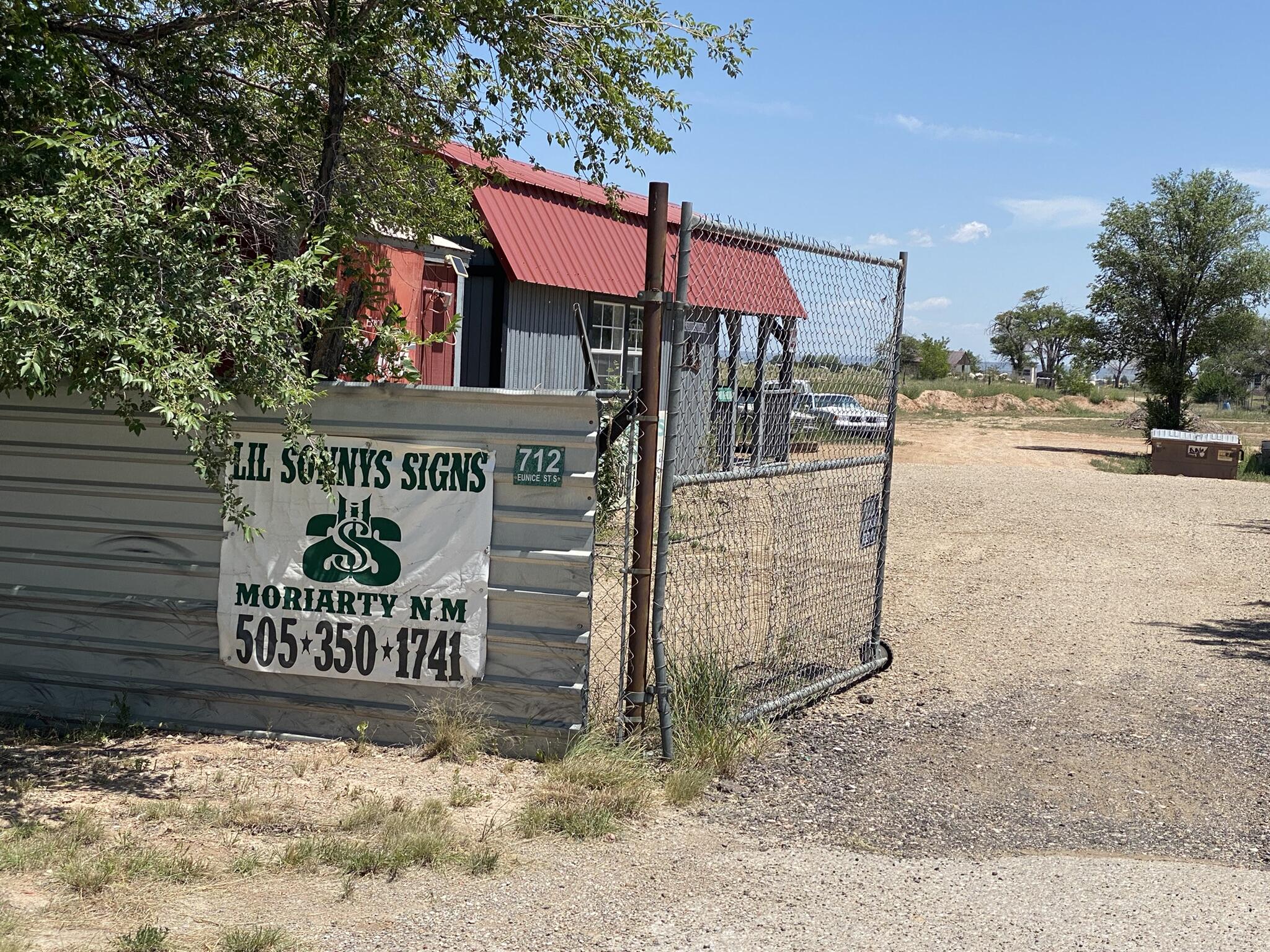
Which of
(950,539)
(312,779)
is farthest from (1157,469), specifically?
(312,779)

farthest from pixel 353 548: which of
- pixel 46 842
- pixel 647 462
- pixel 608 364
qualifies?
pixel 608 364

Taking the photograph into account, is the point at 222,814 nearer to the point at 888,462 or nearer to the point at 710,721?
the point at 710,721

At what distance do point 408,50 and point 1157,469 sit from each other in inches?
870

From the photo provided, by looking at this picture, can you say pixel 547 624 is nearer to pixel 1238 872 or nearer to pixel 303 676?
pixel 303 676

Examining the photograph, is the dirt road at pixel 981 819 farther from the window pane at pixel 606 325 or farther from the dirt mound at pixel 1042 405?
the dirt mound at pixel 1042 405

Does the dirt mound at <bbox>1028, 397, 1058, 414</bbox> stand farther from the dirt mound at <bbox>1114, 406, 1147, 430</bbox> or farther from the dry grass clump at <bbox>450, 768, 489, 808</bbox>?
the dry grass clump at <bbox>450, 768, 489, 808</bbox>

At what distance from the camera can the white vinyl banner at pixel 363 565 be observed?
528 cm

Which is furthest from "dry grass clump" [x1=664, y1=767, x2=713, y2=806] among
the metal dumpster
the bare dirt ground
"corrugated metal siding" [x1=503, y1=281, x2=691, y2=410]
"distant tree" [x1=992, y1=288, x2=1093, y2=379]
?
"distant tree" [x1=992, y1=288, x2=1093, y2=379]

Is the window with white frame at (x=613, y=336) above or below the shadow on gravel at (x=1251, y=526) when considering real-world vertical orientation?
above

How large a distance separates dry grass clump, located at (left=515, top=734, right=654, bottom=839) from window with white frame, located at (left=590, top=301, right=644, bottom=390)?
39.4 feet

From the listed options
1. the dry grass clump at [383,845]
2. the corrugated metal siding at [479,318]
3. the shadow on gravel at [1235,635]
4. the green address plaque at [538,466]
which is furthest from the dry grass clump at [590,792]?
the corrugated metal siding at [479,318]

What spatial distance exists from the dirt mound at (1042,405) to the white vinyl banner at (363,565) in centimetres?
5687

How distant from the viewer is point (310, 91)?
248 inches

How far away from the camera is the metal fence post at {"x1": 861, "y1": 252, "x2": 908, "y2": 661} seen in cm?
690
